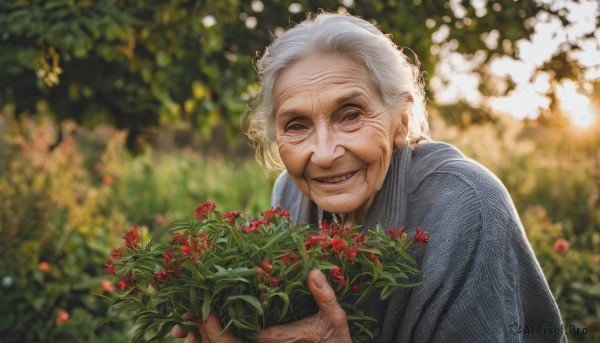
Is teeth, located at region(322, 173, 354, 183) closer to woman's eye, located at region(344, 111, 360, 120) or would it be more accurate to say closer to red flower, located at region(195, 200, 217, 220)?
woman's eye, located at region(344, 111, 360, 120)

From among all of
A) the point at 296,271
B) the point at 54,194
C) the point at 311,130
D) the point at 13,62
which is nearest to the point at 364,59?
the point at 311,130

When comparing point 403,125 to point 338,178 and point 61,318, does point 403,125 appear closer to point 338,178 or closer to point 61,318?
point 338,178

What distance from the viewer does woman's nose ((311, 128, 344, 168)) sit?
1923mm

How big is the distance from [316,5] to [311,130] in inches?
41.9

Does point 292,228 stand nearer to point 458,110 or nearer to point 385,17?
point 385,17

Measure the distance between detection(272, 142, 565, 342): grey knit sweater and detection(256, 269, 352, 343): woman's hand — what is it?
0.32 m

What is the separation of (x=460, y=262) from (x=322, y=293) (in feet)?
1.67

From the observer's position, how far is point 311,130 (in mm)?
2002

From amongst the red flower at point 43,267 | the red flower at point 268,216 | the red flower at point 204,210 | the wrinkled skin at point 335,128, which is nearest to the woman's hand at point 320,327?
the red flower at point 268,216

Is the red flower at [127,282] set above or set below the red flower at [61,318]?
above

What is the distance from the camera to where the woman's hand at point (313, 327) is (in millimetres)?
1510

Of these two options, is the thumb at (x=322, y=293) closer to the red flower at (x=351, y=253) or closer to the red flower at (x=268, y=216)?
the red flower at (x=351, y=253)

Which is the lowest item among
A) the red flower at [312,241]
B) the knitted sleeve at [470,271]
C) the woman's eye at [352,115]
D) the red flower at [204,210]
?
the knitted sleeve at [470,271]

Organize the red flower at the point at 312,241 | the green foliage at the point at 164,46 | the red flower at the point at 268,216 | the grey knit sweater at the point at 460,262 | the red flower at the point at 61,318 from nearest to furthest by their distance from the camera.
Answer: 1. the red flower at the point at 312,241
2. the red flower at the point at 268,216
3. the grey knit sweater at the point at 460,262
4. the green foliage at the point at 164,46
5. the red flower at the point at 61,318
